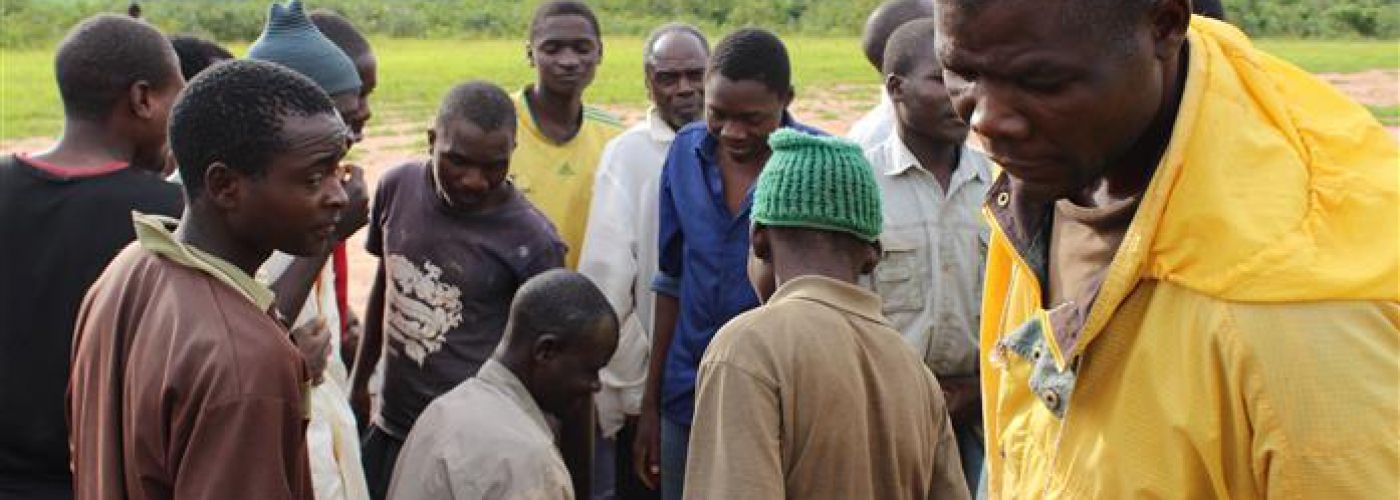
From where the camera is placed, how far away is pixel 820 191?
329 centimetres

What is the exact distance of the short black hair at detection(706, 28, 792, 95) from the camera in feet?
14.7

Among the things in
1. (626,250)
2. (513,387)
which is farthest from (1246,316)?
(626,250)

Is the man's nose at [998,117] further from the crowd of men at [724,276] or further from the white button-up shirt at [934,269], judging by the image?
the white button-up shirt at [934,269]

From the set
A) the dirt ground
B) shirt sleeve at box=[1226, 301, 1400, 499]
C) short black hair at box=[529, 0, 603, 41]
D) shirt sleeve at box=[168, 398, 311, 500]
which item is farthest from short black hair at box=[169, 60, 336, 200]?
the dirt ground

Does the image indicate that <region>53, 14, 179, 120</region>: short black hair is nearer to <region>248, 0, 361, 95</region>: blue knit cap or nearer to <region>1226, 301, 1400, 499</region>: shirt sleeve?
<region>248, 0, 361, 95</region>: blue knit cap

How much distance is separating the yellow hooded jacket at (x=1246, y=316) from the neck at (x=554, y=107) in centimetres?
387

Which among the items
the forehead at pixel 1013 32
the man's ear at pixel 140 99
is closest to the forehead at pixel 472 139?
the man's ear at pixel 140 99

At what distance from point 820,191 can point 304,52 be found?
186 cm

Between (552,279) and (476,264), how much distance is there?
0.70 meters

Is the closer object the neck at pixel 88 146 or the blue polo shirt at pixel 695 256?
the neck at pixel 88 146

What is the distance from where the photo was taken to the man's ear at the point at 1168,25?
1609 mm

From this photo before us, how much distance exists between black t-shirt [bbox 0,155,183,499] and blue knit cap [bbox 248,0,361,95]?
2.95 feet

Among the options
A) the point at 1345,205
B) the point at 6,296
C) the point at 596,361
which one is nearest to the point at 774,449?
the point at 596,361

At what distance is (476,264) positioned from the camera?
449 cm
